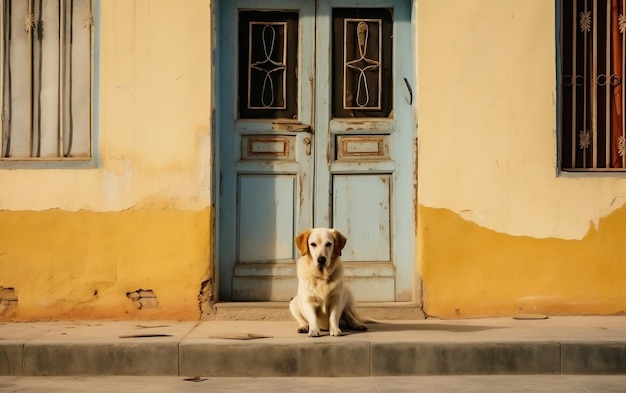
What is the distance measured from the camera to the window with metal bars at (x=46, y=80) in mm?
8172

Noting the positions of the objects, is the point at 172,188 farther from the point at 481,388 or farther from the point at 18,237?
the point at 481,388

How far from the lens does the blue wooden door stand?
8.25 meters

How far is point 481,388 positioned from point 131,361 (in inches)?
91.2

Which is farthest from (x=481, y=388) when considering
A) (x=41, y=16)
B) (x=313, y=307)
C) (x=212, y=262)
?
(x=41, y=16)

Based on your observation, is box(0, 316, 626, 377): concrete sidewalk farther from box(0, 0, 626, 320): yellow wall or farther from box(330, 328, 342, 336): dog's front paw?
box(0, 0, 626, 320): yellow wall

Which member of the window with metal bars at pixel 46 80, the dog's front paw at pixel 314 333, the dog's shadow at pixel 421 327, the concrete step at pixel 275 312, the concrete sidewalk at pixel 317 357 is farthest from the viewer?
the window with metal bars at pixel 46 80

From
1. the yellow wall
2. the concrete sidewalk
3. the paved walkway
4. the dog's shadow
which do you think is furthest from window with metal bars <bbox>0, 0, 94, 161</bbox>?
the dog's shadow

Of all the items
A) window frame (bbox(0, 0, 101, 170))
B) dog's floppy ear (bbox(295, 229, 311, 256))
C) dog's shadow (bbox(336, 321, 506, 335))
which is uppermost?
window frame (bbox(0, 0, 101, 170))

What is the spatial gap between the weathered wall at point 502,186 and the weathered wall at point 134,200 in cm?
183

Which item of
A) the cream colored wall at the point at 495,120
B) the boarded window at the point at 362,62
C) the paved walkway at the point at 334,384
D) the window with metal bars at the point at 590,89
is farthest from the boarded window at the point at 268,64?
the paved walkway at the point at 334,384

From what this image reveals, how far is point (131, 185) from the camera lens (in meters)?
8.01

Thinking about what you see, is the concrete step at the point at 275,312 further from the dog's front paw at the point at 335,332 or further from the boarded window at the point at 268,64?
the boarded window at the point at 268,64

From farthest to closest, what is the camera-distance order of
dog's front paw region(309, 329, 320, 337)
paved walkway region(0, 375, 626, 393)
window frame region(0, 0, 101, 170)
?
1. window frame region(0, 0, 101, 170)
2. dog's front paw region(309, 329, 320, 337)
3. paved walkway region(0, 375, 626, 393)

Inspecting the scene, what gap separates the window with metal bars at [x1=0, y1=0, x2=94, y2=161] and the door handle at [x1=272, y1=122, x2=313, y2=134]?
1.53m
